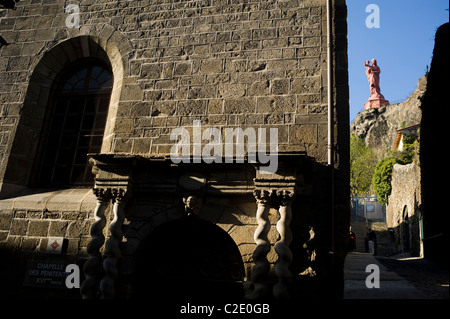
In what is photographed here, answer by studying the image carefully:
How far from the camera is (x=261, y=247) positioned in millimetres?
4316

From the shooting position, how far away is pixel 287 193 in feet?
14.7

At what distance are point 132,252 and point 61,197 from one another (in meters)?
1.67

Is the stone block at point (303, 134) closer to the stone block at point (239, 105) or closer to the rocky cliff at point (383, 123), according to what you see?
the stone block at point (239, 105)

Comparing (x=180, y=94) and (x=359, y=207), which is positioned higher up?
(x=359, y=207)

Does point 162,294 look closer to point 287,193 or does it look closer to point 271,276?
point 271,276

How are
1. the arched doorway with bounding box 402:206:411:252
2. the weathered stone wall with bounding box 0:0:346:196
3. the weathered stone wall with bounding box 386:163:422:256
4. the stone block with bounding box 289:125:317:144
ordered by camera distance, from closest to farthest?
1. the stone block with bounding box 289:125:317:144
2. the weathered stone wall with bounding box 0:0:346:196
3. the weathered stone wall with bounding box 386:163:422:256
4. the arched doorway with bounding box 402:206:411:252

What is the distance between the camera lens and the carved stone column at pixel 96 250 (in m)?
4.62

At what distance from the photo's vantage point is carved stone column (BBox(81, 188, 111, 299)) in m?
4.62

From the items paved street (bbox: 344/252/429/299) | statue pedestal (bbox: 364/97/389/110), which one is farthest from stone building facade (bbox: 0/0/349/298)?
statue pedestal (bbox: 364/97/389/110)

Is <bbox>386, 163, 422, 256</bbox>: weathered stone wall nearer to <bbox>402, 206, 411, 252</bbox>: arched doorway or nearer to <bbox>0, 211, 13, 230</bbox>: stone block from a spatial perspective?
<bbox>402, 206, 411, 252</bbox>: arched doorway

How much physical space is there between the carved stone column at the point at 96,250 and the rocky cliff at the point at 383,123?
35035mm

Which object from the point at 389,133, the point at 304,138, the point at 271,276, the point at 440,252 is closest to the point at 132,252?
the point at 271,276

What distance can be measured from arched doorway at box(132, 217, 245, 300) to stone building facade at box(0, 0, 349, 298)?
21 millimetres
